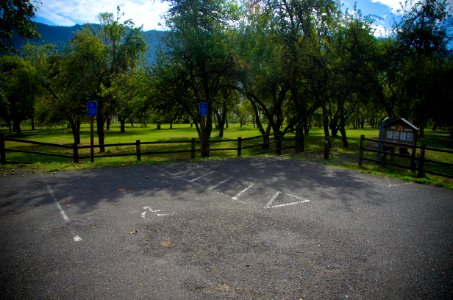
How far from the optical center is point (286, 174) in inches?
462

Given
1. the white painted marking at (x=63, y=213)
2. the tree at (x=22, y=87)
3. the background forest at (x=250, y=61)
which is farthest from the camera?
the tree at (x=22, y=87)

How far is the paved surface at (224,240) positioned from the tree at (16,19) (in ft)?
39.2

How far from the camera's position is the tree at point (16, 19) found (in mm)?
16203

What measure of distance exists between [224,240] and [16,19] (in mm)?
19281

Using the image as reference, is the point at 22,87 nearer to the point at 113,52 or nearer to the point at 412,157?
the point at 113,52

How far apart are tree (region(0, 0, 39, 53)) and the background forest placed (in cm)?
10

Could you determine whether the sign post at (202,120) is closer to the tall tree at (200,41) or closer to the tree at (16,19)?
the tall tree at (200,41)

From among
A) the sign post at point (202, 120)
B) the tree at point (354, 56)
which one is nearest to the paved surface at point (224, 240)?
the sign post at point (202, 120)

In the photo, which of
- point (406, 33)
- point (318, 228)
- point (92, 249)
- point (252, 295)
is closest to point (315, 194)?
point (318, 228)

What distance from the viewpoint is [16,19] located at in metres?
16.6

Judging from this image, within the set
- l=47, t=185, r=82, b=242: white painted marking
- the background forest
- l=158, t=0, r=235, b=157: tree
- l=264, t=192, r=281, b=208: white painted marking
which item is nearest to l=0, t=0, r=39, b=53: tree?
the background forest

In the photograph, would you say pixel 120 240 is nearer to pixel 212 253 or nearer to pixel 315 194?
pixel 212 253

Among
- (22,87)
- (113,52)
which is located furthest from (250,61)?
(22,87)

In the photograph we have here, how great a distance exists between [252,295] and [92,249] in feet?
10.4
